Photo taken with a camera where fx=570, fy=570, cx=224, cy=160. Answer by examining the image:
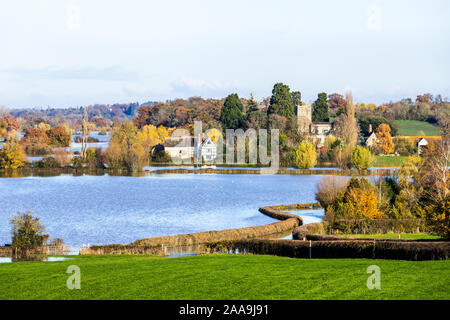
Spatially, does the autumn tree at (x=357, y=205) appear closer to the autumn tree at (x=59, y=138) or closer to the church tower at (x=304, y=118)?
the church tower at (x=304, y=118)

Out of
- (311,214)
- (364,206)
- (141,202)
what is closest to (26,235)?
(364,206)

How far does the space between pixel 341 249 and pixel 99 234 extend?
1864 cm

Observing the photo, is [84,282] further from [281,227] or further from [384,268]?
[281,227]

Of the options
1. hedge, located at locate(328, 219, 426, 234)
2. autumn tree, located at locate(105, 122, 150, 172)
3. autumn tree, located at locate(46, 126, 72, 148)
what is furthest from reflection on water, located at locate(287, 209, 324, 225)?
autumn tree, located at locate(46, 126, 72, 148)

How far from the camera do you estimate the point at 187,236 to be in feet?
107

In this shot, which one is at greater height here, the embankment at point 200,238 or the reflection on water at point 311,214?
the embankment at point 200,238

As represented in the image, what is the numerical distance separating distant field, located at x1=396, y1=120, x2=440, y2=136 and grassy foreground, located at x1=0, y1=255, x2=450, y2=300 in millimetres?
120052

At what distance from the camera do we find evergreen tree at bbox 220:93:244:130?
114 metres

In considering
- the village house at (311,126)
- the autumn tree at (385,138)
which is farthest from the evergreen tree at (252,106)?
the autumn tree at (385,138)

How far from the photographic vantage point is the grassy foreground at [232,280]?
15281 mm

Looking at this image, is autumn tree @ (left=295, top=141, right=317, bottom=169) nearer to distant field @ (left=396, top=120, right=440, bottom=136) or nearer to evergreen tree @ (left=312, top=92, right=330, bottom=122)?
evergreen tree @ (left=312, top=92, right=330, bottom=122)

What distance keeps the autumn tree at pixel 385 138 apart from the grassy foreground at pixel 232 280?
9646 centimetres

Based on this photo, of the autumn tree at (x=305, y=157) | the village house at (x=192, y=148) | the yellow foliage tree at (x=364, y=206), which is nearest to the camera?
the yellow foliage tree at (x=364, y=206)
